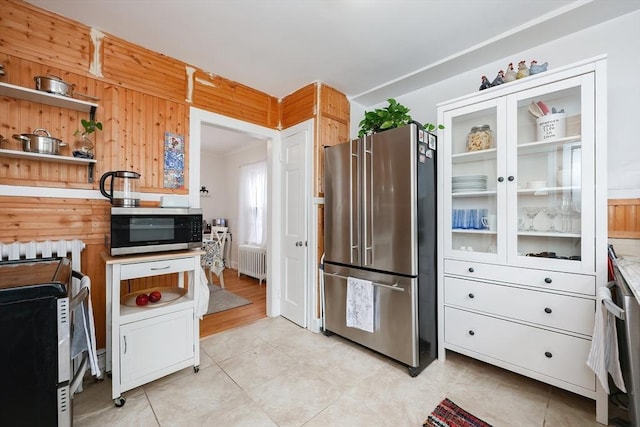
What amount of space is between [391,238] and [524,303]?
969mm

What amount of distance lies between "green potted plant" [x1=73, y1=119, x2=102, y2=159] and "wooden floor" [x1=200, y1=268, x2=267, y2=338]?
1.86m

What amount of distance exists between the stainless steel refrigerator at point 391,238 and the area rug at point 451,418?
35 cm

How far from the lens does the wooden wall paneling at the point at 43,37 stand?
173 centimetres

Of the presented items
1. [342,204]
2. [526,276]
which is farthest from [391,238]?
[526,276]

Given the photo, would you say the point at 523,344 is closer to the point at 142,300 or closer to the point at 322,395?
the point at 322,395

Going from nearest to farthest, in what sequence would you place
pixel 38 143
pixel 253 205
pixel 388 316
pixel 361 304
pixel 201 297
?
pixel 38 143, pixel 201 297, pixel 388 316, pixel 361 304, pixel 253 205

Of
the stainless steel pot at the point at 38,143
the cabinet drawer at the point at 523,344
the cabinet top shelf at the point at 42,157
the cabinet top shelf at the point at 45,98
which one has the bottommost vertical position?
the cabinet drawer at the point at 523,344

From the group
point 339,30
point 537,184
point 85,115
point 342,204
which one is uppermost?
point 339,30

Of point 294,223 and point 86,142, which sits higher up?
point 86,142

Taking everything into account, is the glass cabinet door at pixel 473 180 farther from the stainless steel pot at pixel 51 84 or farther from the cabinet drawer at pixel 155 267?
the stainless steel pot at pixel 51 84

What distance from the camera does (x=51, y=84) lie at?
1719 mm

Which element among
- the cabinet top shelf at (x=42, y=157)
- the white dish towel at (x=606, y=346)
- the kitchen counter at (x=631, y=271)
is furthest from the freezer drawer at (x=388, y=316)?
the cabinet top shelf at (x=42, y=157)

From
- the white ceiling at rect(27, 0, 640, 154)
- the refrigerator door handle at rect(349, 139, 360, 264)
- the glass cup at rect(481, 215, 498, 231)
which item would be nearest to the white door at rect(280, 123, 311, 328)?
the refrigerator door handle at rect(349, 139, 360, 264)

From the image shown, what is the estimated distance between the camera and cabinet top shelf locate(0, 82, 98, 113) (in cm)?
163
